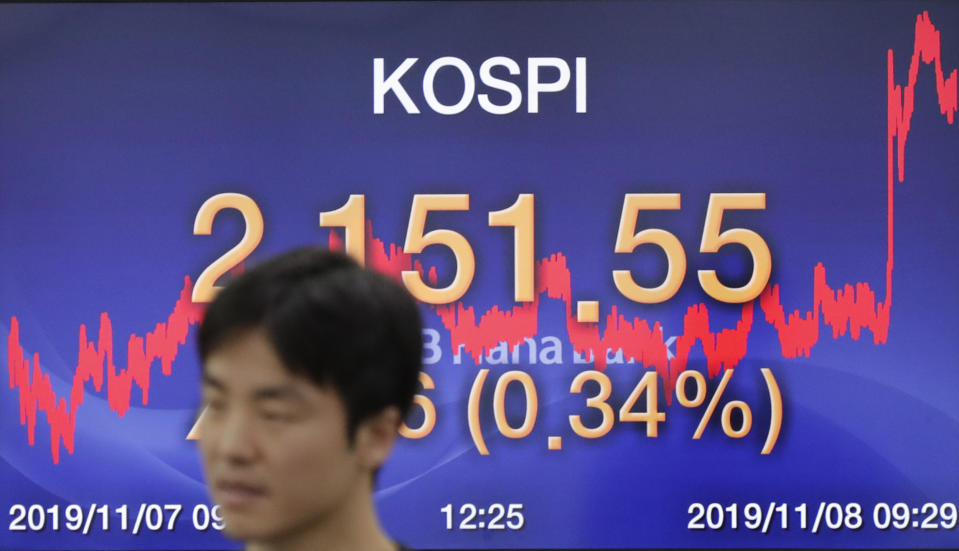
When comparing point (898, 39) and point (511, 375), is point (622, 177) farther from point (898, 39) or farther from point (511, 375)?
point (898, 39)

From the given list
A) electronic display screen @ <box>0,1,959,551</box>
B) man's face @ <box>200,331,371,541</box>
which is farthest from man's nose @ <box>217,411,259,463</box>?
electronic display screen @ <box>0,1,959,551</box>

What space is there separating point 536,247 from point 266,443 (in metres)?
2.07

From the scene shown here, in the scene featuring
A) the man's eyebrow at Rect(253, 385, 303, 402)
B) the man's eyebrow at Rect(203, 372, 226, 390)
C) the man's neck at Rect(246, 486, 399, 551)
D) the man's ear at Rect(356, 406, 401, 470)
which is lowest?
the man's neck at Rect(246, 486, 399, 551)

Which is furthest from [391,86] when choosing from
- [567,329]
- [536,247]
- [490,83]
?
[567,329]

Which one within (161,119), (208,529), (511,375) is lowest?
(208,529)

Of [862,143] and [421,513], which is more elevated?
[862,143]

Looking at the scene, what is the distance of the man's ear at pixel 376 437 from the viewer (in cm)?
95

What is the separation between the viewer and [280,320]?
36.1 inches

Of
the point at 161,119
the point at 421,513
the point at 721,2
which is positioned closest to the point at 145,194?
the point at 161,119

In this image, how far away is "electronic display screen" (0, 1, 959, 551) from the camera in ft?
9.58

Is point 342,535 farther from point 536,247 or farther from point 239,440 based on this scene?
point 536,247

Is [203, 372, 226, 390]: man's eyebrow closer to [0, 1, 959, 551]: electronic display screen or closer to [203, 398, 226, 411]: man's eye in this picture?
[203, 398, 226, 411]: man's eye

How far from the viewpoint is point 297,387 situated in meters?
0.91

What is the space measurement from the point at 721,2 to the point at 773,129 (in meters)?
0.35
